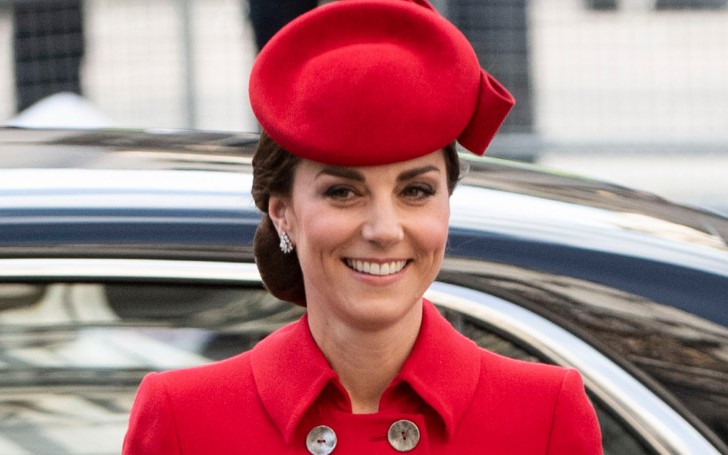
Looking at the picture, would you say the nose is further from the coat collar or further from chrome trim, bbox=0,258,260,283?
chrome trim, bbox=0,258,260,283

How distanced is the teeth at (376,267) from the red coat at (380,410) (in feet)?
0.51

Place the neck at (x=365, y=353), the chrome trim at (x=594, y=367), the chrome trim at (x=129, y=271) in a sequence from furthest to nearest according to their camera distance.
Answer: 1. the chrome trim at (x=129, y=271)
2. the chrome trim at (x=594, y=367)
3. the neck at (x=365, y=353)

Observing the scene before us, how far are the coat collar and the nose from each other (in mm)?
199

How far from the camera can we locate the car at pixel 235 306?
2346mm

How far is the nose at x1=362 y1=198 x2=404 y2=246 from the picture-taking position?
1879 mm

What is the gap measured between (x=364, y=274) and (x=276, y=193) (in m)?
0.19

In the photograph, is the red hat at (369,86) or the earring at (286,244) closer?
the red hat at (369,86)

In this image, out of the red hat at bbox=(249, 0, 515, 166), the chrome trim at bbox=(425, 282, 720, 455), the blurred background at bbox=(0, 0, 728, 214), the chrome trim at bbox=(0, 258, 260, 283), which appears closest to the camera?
the red hat at bbox=(249, 0, 515, 166)

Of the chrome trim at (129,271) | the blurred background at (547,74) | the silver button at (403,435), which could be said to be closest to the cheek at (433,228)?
the silver button at (403,435)

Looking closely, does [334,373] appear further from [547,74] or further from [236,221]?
[547,74]

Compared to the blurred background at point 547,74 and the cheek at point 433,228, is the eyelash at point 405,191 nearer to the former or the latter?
the cheek at point 433,228

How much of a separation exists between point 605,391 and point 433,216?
52 cm

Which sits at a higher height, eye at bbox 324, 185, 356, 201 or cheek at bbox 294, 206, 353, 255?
eye at bbox 324, 185, 356, 201

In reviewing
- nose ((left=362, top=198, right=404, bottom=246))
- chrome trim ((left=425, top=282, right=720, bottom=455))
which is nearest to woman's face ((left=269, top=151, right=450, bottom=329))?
nose ((left=362, top=198, right=404, bottom=246))
